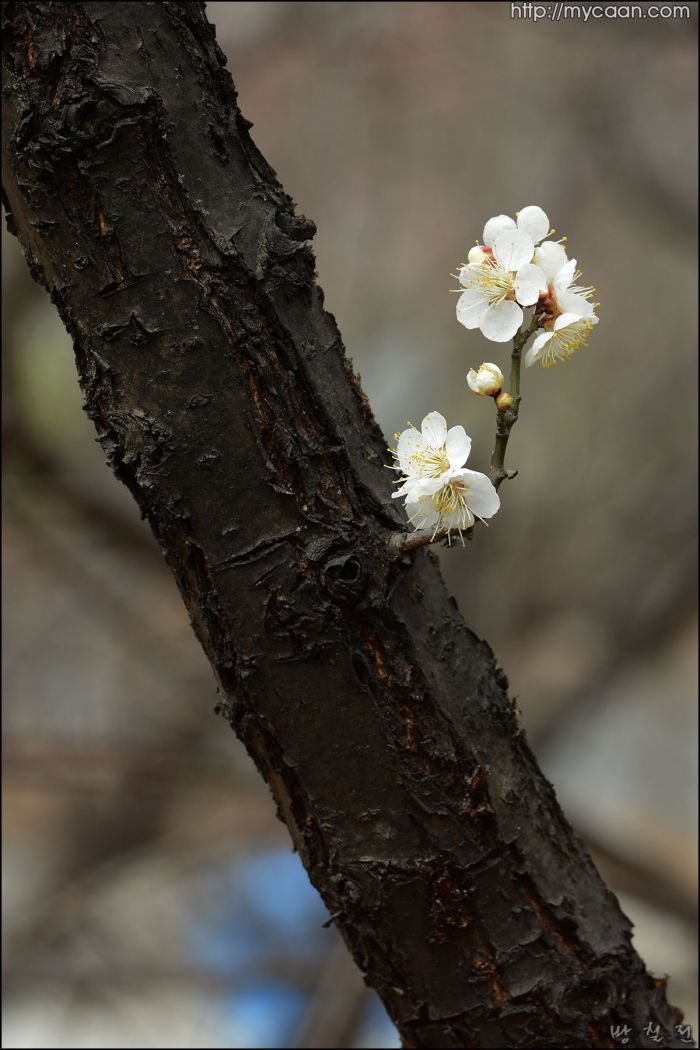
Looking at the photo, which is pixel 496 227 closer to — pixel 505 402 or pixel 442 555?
pixel 505 402

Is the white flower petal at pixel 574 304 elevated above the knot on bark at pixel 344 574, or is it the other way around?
the white flower petal at pixel 574 304

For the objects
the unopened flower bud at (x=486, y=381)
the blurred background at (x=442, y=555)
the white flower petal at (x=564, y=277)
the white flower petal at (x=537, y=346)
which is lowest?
the unopened flower bud at (x=486, y=381)

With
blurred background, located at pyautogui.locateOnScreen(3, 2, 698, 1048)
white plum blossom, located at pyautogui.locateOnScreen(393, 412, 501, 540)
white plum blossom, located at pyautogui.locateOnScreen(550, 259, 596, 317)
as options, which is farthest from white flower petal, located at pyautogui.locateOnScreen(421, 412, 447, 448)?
blurred background, located at pyautogui.locateOnScreen(3, 2, 698, 1048)

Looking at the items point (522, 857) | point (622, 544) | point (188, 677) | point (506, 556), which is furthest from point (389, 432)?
point (522, 857)

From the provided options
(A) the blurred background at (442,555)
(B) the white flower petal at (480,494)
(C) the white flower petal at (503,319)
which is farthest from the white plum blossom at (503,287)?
(A) the blurred background at (442,555)

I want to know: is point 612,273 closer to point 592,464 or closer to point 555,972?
point 592,464

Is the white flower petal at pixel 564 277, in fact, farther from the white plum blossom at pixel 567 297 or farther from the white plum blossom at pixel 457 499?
the white plum blossom at pixel 457 499

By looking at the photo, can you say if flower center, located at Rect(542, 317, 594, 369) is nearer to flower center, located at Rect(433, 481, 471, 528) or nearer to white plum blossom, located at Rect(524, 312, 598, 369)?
Result: white plum blossom, located at Rect(524, 312, 598, 369)
